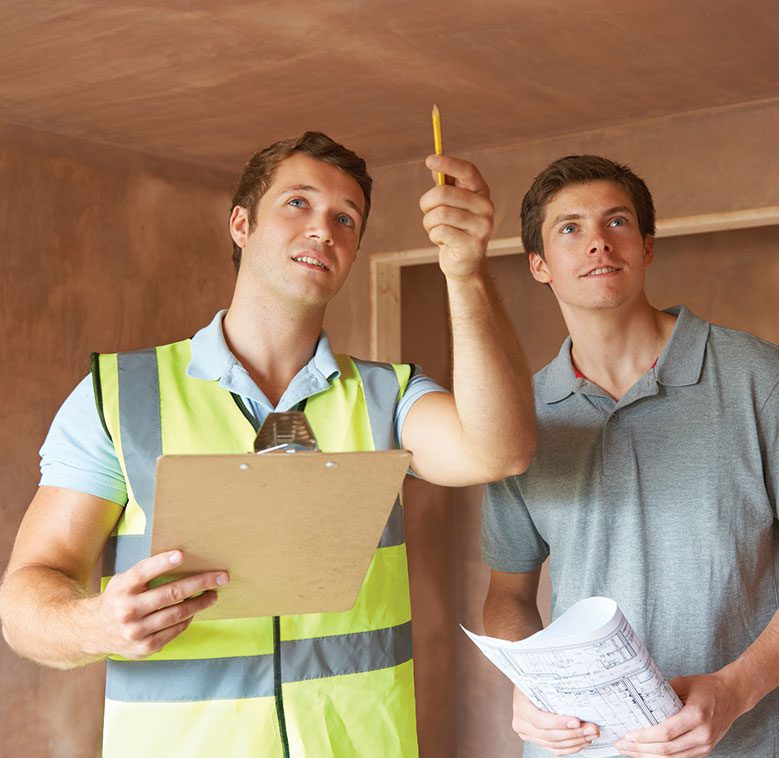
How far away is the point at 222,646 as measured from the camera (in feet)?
5.03

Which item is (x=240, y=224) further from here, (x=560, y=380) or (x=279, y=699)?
(x=279, y=699)

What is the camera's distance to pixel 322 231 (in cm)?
171

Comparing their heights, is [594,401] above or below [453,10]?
below

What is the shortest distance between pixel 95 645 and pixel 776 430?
119cm

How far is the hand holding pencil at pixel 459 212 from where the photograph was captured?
133 centimetres

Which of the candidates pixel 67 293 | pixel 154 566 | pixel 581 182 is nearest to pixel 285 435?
pixel 154 566

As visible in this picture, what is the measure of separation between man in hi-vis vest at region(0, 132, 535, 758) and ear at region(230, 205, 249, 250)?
179 millimetres

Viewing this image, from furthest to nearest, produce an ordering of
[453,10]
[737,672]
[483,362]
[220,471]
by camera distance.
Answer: [453,10] → [737,672] → [483,362] → [220,471]

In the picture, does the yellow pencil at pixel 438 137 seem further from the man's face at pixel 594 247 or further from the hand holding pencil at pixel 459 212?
the man's face at pixel 594 247

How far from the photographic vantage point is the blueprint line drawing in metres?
1.37

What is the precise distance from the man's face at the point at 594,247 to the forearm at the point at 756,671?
0.65 meters

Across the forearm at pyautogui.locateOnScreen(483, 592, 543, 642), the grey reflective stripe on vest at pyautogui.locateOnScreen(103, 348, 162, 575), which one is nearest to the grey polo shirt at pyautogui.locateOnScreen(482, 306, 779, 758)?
the forearm at pyautogui.locateOnScreen(483, 592, 543, 642)

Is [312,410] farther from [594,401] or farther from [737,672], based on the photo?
[737,672]

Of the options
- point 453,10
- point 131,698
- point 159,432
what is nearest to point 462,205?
point 159,432
